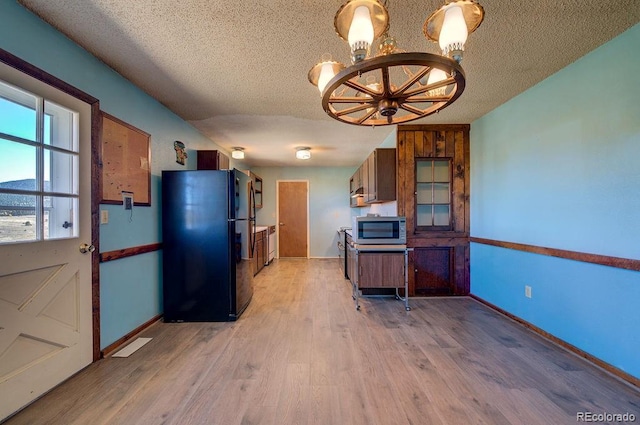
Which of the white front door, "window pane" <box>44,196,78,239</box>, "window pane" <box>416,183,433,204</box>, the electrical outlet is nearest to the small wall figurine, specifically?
the electrical outlet

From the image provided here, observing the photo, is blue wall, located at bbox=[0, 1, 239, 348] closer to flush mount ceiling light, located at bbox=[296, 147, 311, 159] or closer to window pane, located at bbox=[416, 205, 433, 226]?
flush mount ceiling light, located at bbox=[296, 147, 311, 159]

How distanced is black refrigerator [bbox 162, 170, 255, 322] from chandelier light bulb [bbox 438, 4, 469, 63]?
7.40 ft

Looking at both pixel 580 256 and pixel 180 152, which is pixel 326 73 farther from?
pixel 180 152

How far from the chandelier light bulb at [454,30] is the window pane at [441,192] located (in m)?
2.71

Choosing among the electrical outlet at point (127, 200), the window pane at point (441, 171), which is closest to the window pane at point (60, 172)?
the electrical outlet at point (127, 200)

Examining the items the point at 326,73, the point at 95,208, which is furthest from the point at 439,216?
the point at 95,208

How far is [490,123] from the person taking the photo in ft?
10.5

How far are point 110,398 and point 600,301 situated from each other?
3413mm

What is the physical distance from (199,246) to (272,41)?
2043 millimetres

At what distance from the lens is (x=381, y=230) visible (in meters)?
3.26

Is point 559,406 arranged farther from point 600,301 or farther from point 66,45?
point 66,45

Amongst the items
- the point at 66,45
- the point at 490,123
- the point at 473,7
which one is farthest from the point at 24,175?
the point at 490,123

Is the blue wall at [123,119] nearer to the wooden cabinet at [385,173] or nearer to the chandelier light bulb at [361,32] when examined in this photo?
the chandelier light bulb at [361,32]

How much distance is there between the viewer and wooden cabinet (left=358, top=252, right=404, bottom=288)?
3230 millimetres
